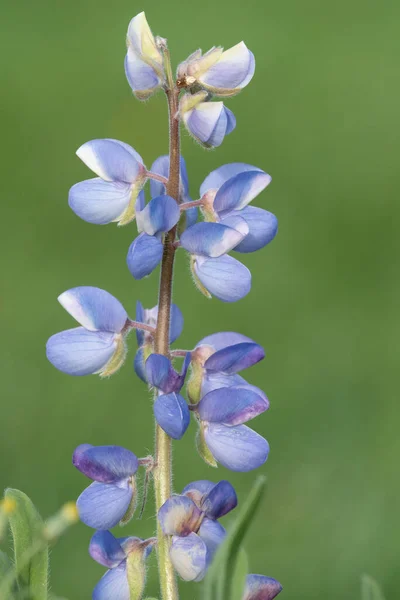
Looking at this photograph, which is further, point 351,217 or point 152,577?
point 351,217

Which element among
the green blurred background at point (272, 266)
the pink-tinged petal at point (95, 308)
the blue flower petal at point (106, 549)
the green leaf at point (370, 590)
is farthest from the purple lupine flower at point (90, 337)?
the green blurred background at point (272, 266)

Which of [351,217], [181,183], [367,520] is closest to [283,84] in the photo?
[351,217]

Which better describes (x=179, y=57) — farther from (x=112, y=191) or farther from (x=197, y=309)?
(x=112, y=191)

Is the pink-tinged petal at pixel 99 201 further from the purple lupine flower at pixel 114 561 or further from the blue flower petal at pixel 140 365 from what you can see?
the purple lupine flower at pixel 114 561

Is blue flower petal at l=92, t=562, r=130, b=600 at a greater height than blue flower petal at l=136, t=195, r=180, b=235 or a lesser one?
lesser

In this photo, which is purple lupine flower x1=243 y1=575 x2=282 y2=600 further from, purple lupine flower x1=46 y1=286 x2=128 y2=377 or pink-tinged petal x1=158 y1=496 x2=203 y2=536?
purple lupine flower x1=46 y1=286 x2=128 y2=377

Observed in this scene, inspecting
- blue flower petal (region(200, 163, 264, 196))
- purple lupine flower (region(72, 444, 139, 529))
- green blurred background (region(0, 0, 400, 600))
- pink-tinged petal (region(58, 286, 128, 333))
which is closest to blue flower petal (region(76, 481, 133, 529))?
purple lupine flower (region(72, 444, 139, 529))
